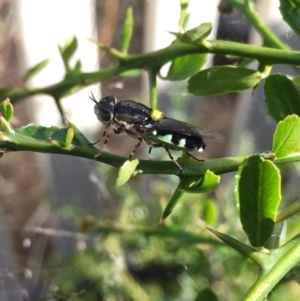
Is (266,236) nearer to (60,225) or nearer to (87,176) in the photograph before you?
→ (87,176)

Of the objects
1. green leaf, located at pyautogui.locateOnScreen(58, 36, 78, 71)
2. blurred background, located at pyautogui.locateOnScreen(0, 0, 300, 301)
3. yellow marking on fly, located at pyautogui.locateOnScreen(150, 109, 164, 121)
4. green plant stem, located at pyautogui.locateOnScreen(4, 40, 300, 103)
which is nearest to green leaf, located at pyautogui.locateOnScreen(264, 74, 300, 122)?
green plant stem, located at pyautogui.locateOnScreen(4, 40, 300, 103)

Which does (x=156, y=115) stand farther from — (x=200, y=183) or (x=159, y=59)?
(x=200, y=183)

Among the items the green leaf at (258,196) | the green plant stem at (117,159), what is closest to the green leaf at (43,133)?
the green plant stem at (117,159)

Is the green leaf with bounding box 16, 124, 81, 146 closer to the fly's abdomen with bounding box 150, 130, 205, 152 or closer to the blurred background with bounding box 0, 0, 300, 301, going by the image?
the fly's abdomen with bounding box 150, 130, 205, 152

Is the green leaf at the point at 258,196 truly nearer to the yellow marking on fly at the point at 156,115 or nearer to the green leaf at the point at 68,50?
the yellow marking on fly at the point at 156,115

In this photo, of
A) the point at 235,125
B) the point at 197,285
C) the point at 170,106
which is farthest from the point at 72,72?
the point at 235,125

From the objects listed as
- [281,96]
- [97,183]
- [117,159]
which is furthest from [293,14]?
[97,183]
